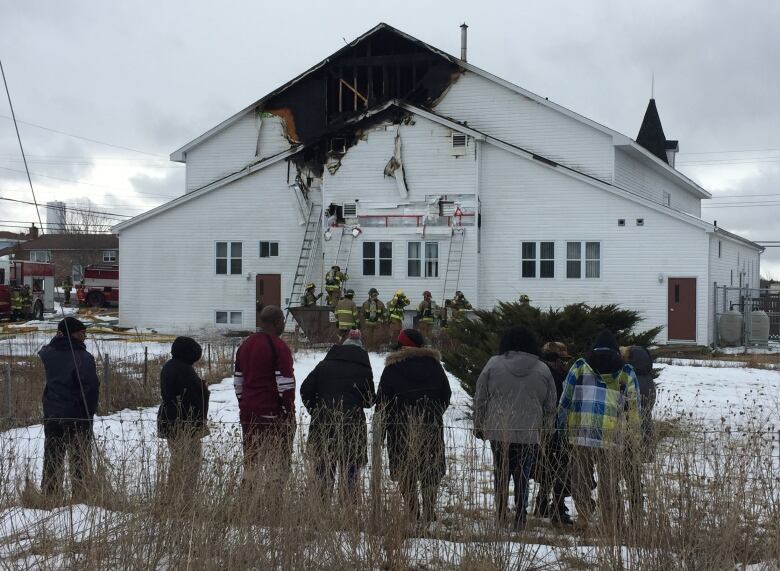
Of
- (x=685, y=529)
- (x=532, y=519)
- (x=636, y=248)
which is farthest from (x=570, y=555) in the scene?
(x=636, y=248)

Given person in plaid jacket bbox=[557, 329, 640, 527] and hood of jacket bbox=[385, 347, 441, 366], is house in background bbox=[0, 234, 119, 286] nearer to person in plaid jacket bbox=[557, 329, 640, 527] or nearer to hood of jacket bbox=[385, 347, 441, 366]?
hood of jacket bbox=[385, 347, 441, 366]

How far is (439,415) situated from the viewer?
24.5 feet

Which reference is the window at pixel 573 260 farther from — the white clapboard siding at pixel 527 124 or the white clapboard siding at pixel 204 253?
the white clapboard siding at pixel 204 253

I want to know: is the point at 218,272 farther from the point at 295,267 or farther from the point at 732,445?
the point at 732,445

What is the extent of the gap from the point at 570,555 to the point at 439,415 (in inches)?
72.0

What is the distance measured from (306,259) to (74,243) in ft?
203

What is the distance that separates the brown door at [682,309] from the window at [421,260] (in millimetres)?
7379

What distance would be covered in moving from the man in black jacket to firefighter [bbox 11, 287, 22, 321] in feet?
108

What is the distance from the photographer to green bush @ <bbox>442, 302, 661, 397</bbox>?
452 inches

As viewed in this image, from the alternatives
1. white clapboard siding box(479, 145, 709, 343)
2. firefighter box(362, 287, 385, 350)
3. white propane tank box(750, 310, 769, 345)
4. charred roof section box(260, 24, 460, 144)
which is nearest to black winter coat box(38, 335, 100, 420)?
firefighter box(362, 287, 385, 350)

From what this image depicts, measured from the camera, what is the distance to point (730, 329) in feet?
90.1

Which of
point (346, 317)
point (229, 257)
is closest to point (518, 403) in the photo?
point (346, 317)

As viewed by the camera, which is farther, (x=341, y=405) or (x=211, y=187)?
(x=211, y=187)

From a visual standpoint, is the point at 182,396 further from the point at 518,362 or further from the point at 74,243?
the point at 74,243
